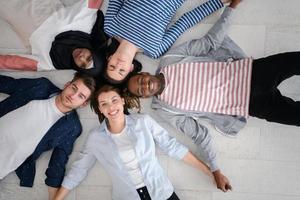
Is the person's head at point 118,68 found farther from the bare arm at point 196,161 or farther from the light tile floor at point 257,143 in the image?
the bare arm at point 196,161

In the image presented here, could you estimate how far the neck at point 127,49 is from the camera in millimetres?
1383

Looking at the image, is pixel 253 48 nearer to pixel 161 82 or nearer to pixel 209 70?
pixel 209 70

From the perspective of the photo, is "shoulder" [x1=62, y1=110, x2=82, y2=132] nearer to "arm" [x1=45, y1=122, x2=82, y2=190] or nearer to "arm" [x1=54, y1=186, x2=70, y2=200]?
"arm" [x1=45, y1=122, x2=82, y2=190]

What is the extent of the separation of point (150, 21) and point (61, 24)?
14.2 inches

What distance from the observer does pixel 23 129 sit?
56.0 inches

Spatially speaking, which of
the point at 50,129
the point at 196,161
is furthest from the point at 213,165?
the point at 50,129

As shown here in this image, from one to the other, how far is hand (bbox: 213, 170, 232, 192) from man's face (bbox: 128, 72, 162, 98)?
0.41 metres

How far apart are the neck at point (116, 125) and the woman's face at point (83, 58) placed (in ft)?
0.77

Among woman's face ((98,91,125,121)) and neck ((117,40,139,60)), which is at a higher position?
neck ((117,40,139,60))

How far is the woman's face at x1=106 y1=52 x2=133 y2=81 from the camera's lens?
1.36 m

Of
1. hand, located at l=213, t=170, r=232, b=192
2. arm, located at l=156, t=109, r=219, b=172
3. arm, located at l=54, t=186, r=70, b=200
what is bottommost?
arm, located at l=54, t=186, r=70, b=200

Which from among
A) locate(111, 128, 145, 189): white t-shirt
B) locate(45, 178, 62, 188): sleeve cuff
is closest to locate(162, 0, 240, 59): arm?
locate(111, 128, 145, 189): white t-shirt

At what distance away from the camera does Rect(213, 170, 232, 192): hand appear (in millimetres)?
1401

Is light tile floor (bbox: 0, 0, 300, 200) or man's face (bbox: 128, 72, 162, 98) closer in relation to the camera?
man's face (bbox: 128, 72, 162, 98)
